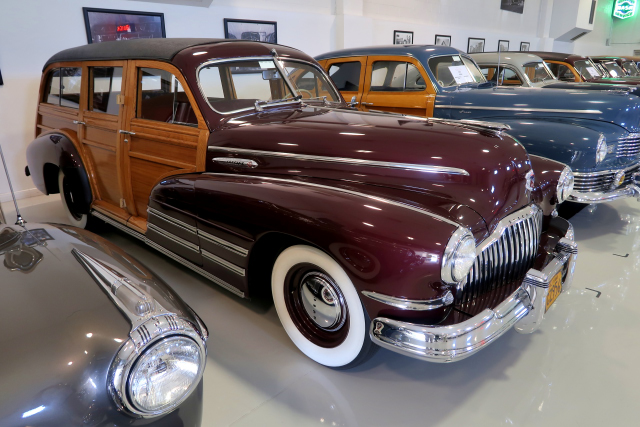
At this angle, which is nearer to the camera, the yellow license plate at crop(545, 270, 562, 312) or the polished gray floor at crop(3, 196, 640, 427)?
the polished gray floor at crop(3, 196, 640, 427)

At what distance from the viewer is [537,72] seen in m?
6.27

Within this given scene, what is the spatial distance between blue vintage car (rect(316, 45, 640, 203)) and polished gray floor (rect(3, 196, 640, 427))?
4.27 ft

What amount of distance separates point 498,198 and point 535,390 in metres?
0.90

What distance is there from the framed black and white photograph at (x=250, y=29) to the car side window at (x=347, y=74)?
1.66 m

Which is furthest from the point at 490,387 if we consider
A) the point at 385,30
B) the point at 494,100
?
the point at 385,30

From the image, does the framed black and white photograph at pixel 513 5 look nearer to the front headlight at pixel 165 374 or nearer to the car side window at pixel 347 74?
the car side window at pixel 347 74

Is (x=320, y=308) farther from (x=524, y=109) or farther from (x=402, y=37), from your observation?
(x=402, y=37)

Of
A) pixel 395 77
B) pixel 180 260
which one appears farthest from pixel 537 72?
pixel 180 260

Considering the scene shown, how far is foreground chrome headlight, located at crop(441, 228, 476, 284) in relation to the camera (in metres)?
1.58

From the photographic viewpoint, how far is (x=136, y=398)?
990mm

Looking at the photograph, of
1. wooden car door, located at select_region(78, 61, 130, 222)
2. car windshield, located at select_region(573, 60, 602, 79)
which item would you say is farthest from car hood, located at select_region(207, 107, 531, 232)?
car windshield, located at select_region(573, 60, 602, 79)

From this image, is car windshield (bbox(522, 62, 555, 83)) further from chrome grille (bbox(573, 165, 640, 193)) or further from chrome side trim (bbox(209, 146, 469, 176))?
chrome side trim (bbox(209, 146, 469, 176))

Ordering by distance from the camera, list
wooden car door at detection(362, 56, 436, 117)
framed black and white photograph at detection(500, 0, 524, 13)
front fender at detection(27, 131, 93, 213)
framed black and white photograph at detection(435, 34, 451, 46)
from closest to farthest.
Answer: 1. front fender at detection(27, 131, 93, 213)
2. wooden car door at detection(362, 56, 436, 117)
3. framed black and white photograph at detection(435, 34, 451, 46)
4. framed black and white photograph at detection(500, 0, 524, 13)

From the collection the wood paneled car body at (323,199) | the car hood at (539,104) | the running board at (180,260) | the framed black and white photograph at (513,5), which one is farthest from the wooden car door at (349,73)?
the framed black and white photograph at (513,5)
